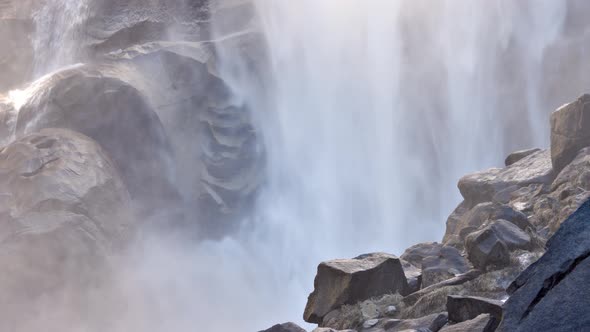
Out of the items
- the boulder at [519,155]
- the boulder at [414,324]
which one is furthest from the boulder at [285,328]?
the boulder at [519,155]

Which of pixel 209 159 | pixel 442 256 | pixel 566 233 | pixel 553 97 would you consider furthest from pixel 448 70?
pixel 566 233

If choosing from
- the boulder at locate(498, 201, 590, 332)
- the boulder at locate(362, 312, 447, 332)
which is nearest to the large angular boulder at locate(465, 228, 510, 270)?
the boulder at locate(362, 312, 447, 332)

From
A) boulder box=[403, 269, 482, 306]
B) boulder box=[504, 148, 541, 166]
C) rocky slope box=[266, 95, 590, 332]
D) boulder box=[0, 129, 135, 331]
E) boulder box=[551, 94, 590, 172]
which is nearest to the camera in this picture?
rocky slope box=[266, 95, 590, 332]

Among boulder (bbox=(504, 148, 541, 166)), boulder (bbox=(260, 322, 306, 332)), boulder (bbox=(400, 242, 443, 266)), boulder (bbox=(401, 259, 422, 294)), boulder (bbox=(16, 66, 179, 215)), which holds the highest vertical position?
boulder (bbox=(16, 66, 179, 215))

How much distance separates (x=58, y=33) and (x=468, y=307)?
4531cm

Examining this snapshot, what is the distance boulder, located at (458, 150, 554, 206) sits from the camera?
68.0 ft

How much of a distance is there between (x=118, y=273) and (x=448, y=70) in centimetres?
3004

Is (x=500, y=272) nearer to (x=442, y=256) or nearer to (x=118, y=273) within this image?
(x=442, y=256)

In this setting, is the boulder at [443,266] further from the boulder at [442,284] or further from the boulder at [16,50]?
the boulder at [16,50]

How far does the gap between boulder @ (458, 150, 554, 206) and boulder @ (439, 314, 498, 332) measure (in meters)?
12.1

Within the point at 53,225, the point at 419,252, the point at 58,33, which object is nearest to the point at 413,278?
the point at 419,252

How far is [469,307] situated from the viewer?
9828 mm

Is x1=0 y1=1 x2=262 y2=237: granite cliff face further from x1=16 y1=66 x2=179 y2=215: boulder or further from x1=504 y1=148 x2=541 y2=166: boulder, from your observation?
x1=504 y1=148 x2=541 y2=166: boulder

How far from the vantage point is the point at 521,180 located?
829 inches
